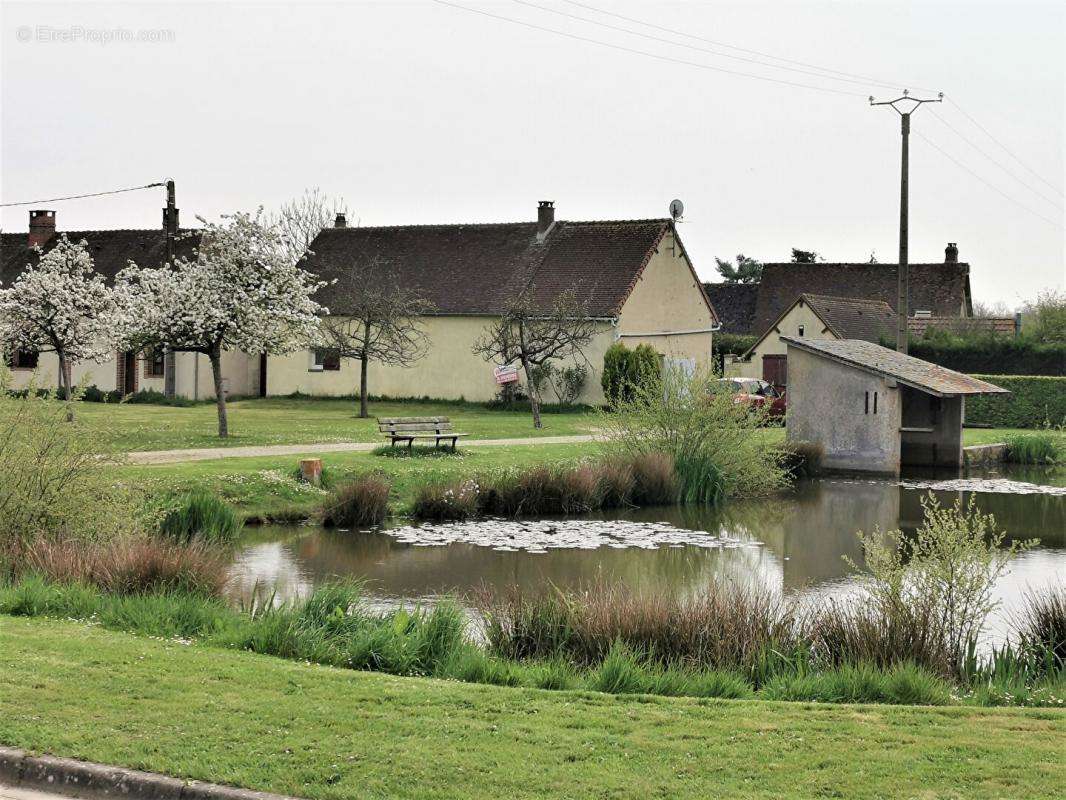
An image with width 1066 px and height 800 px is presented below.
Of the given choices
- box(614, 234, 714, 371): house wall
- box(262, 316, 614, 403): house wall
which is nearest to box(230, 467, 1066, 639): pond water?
box(262, 316, 614, 403): house wall

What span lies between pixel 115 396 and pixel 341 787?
4300cm

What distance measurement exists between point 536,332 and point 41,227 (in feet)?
84.4

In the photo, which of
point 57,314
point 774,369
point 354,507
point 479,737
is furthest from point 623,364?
point 479,737

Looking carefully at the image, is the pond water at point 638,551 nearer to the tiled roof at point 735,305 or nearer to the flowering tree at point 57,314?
A: the flowering tree at point 57,314

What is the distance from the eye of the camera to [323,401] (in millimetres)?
47531

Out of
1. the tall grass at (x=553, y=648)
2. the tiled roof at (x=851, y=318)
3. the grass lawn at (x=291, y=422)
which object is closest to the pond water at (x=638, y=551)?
the tall grass at (x=553, y=648)

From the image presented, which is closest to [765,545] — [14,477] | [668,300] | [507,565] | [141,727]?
[507,565]

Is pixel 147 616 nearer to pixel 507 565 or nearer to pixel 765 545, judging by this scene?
pixel 507 565

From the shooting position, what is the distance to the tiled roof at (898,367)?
30.8m

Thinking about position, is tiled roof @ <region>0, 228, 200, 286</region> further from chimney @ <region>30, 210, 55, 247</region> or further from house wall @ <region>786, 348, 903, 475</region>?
house wall @ <region>786, 348, 903, 475</region>

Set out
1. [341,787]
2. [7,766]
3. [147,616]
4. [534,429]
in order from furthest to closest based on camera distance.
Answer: [534,429] < [147,616] < [7,766] < [341,787]

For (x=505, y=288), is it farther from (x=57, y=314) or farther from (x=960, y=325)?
(x=960, y=325)

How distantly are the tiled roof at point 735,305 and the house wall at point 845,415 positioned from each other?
34.4m

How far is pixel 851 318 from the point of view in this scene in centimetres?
5409
